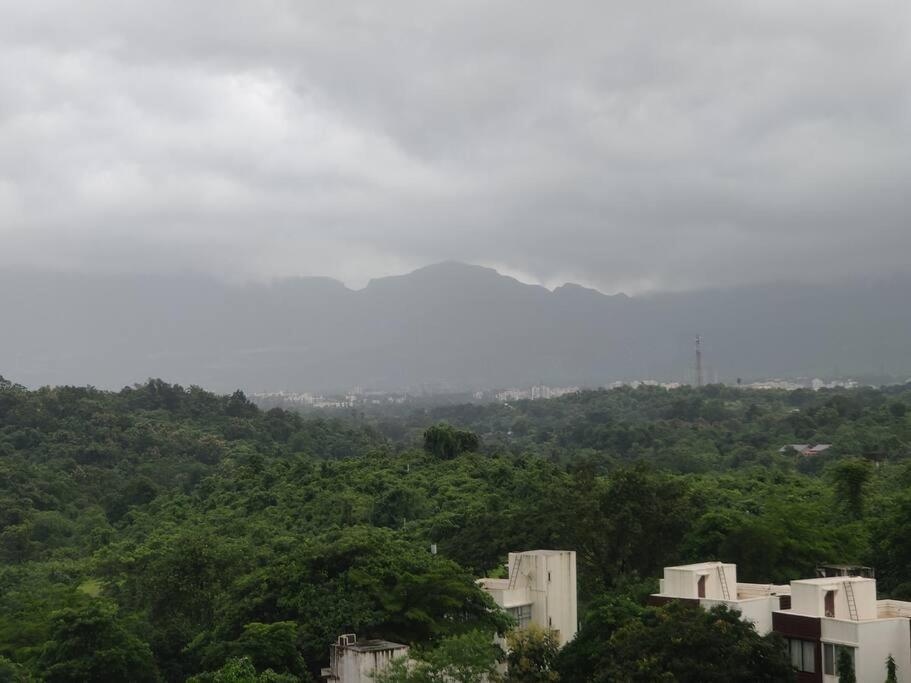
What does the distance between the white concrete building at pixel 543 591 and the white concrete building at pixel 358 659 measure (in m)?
3.33

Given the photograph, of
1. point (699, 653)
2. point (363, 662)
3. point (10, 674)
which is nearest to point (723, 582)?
point (699, 653)

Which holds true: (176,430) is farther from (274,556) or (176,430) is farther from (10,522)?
(274,556)

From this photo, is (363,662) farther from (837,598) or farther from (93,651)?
(837,598)

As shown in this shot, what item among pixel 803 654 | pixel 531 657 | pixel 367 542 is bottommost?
pixel 531 657

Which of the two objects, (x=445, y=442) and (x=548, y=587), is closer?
(x=548, y=587)

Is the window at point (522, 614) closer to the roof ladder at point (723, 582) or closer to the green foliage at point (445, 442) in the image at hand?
the roof ladder at point (723, 582)

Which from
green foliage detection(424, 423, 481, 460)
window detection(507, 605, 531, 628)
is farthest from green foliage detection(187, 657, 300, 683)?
green foliage detection(424, 423, 481, 460)

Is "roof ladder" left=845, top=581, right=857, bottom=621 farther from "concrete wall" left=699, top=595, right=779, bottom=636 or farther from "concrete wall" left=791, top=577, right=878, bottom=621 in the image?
"concrete wall" left=699, top=595, right=779, bottom=636

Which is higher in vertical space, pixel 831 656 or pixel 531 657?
pixel 831 656

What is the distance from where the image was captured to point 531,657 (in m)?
20.3

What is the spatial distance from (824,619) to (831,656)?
58 centimetres

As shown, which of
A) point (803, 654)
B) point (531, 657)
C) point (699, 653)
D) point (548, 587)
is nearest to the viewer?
point (699, 653)

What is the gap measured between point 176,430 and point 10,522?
2303 cm

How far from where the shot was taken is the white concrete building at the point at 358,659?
20.0 metres
